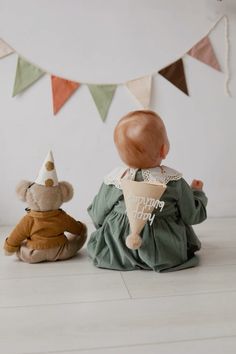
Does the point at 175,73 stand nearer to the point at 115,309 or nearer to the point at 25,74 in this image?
the point at 25,74

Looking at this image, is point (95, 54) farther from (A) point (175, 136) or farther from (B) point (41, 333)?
(B) point (41, 333)

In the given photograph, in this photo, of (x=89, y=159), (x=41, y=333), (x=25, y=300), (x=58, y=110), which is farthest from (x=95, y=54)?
(x=41, y=333)

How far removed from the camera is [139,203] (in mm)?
1177

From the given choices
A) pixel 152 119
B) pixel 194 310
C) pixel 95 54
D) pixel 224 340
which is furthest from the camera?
pixel 95 54

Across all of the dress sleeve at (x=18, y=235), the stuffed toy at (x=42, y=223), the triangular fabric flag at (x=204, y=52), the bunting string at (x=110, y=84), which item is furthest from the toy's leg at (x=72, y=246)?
the triangular fabric flag at (x=204, y=52)

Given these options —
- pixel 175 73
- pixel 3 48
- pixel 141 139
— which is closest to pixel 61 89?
pixel 3 48

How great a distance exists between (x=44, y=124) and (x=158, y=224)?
786mm

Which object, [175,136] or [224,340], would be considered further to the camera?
[175,136]

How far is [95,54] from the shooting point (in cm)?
180

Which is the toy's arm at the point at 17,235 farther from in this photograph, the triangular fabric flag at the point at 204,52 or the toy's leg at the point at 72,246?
the triangular fabric flag at the point at 204,52

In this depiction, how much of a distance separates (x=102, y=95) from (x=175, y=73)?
0.32 metres

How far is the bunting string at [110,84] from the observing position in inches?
69.8

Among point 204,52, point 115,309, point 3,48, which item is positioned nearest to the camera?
point 115,309

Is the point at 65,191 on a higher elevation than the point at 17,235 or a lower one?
higher
